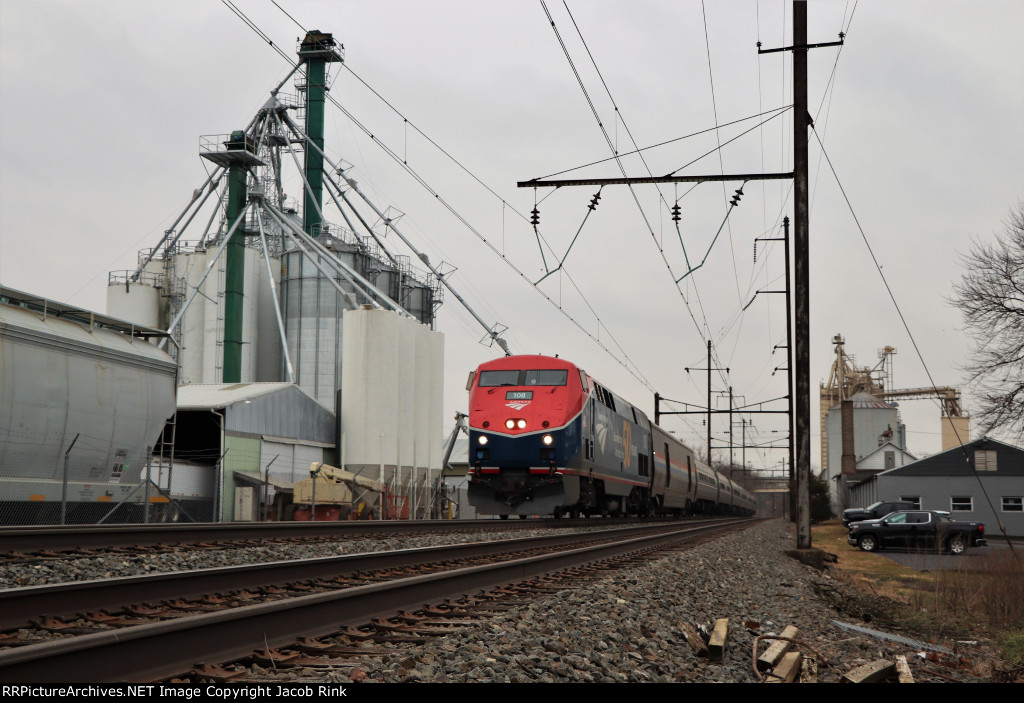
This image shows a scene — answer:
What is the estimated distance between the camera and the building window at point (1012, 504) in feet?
153

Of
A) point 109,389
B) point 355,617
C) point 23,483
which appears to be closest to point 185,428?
point 109,389

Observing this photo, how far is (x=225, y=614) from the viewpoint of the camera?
545 centimetres

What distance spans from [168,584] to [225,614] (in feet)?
8.07

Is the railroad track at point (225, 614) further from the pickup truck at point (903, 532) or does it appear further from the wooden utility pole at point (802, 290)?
the pickup truck at point (903, 532)

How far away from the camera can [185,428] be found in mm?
35281

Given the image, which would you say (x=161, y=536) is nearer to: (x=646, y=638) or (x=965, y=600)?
(x=646, y=638)

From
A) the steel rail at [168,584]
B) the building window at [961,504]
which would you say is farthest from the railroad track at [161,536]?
the building window at [961,504]

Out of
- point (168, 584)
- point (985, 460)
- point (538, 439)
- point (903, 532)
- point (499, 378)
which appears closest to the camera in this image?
point (168, 584)

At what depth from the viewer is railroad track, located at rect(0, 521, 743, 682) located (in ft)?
15.1

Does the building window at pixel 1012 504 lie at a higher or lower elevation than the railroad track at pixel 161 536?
lower

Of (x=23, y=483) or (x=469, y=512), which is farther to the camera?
(x=469, y=512)

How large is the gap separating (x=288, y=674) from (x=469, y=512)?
1764 inches

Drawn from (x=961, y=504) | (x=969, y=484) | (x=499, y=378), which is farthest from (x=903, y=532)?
(x=961, y=504)

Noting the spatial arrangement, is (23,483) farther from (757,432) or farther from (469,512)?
(757,432)
